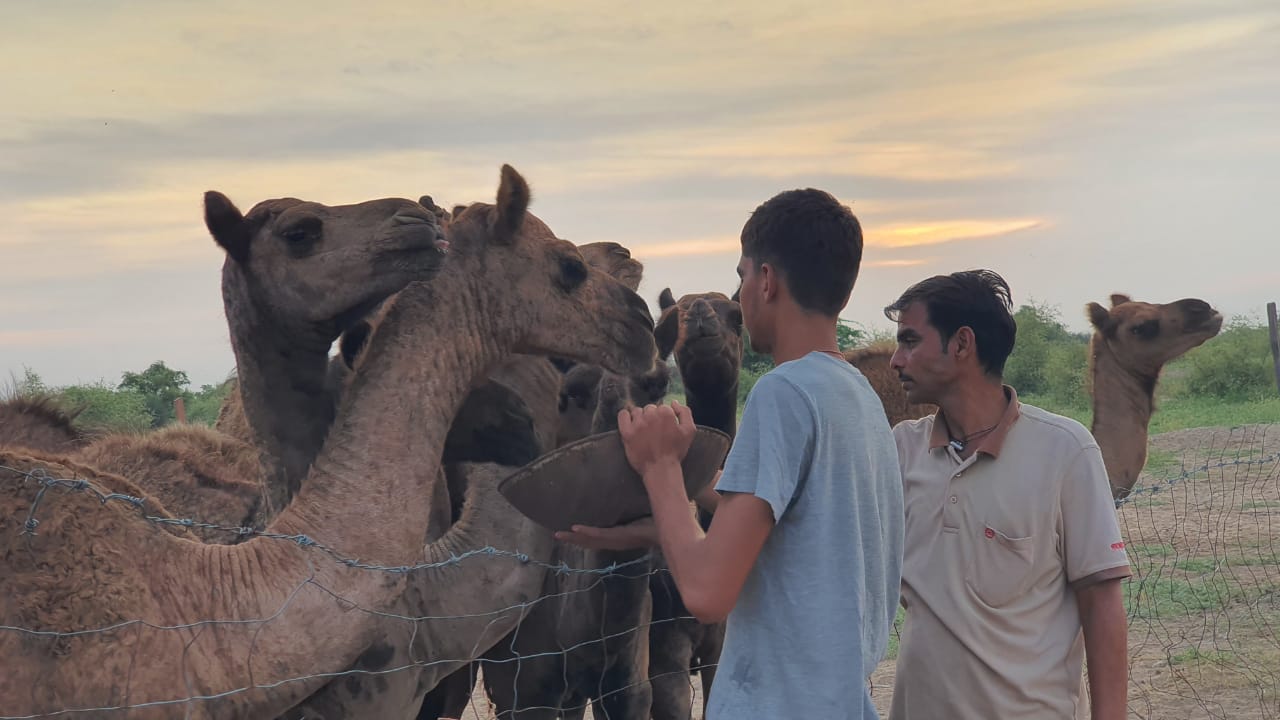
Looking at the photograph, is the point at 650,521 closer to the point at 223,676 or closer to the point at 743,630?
the point at 743,630

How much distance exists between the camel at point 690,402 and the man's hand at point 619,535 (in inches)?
90.6

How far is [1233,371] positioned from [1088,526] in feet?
108

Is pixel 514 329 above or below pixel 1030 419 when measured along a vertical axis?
above

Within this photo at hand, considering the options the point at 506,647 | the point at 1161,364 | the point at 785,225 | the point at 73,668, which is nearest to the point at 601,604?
the point at 506,647

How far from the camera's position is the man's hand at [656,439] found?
8.77ft

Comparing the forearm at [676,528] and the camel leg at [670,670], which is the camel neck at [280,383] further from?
the camel leg at [670,670]

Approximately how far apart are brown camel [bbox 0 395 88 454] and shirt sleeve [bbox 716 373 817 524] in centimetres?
410

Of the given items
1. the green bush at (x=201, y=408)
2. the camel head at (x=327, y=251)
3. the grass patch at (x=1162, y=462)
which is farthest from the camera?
the green bush at (x=201, y=408)

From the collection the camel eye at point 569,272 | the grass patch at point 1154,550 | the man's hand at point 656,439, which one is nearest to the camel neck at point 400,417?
the camel eye at point 569,272

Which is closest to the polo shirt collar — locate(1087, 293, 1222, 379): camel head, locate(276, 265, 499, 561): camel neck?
locate(276, 265, 499, 561): camel neck

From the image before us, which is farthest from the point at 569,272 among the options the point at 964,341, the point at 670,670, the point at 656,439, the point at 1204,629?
the point at 1204,629

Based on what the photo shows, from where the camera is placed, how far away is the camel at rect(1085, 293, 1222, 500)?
372 inches

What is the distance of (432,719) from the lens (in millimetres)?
5465

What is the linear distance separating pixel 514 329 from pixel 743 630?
1.64 meters
